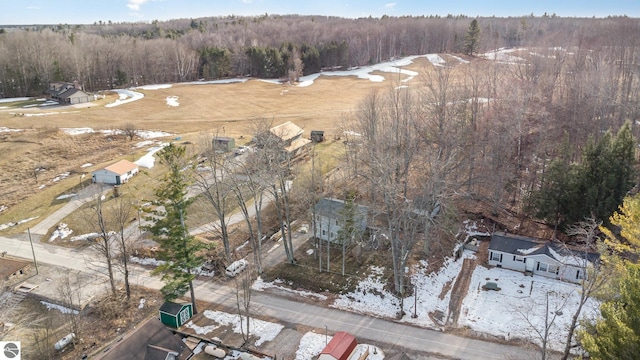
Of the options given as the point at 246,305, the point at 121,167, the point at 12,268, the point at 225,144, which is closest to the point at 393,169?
the point at 246,305

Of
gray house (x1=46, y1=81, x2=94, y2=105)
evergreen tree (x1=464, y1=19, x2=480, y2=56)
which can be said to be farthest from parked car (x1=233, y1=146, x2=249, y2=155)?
evergreen tree (x1=464, y1=19, x2=480, y2=56)

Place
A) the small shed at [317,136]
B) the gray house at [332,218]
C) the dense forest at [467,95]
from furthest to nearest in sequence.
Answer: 1. the small shed at [317,136]
2. the gray house at [332,218]
3. the dense forest at [467,95]

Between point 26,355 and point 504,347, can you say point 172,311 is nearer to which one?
point 26,355

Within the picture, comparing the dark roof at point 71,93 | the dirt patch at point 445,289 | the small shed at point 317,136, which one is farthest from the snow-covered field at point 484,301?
the dark roof at point 71,93

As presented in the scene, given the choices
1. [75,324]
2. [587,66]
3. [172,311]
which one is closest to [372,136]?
[172,311]

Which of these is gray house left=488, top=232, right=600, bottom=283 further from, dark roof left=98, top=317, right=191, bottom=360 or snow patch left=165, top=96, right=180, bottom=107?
snow patch left=165, top=96, right=180, bottom=107

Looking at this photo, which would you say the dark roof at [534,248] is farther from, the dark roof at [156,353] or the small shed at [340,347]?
the dark roof at [156,353]

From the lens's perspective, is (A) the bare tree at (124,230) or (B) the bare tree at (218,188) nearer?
(B) the bare tree at (218,188)

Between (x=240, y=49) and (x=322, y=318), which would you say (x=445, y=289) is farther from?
(x=240, y=49)
